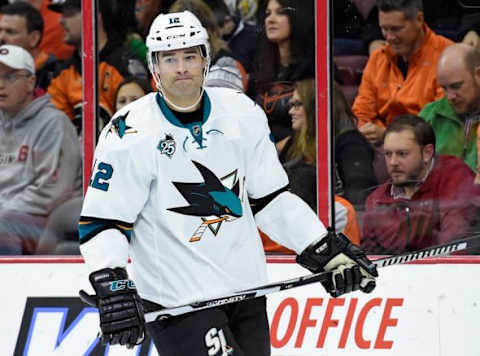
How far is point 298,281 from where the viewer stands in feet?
10.7

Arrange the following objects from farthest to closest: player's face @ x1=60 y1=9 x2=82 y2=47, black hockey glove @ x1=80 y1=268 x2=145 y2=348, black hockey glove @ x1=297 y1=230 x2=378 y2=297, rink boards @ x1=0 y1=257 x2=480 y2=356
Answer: player's face @ x1=60 y1=9 x2=82 y2=47
rink boards @ x1=0 y1=257 x2=480 y2=356
black hockey glove @ x1=297 y1=230 x2=378 y2=297
black hockey glove @ x1=80 y1=268 x2=145 y2=348

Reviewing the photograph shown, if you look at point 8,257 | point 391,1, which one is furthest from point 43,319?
point 391,1

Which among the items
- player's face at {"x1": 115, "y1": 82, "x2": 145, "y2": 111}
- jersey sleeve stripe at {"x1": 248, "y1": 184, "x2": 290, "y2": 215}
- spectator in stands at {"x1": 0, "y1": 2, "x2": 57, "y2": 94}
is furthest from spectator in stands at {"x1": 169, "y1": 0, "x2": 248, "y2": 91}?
jersey sleeve stripe at {"x1": 248, "y1": 184, "x2": 290, "y2": 215}

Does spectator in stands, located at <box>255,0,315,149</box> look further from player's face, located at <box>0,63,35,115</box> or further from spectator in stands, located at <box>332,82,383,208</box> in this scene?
player's face, located at <box>0,63,35,115</box>

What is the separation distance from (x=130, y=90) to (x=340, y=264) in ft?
6.00

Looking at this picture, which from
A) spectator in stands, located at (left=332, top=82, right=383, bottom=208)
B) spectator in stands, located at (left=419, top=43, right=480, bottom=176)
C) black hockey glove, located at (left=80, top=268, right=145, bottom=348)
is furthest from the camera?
spectator in stands, located at (left=332, top=82, right=383, bottom=208)

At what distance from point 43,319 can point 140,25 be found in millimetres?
1325

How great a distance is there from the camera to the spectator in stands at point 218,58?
15.3 feet

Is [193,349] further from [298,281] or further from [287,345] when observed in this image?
[287,345]

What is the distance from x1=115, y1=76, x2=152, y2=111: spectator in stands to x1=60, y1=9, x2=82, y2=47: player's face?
0.88 feet

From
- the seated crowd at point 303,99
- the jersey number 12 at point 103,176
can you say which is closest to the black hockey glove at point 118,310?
the jersey number 12 at point 103,176

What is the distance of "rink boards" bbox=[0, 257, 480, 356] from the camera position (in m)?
4.31

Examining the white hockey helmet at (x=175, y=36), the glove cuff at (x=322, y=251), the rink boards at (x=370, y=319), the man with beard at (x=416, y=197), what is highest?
the white hockey helmet at (x=175, y=36)

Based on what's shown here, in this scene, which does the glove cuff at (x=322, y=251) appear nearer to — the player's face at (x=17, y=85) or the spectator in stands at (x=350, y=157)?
the spectator in stands at (x=350, y=157)
